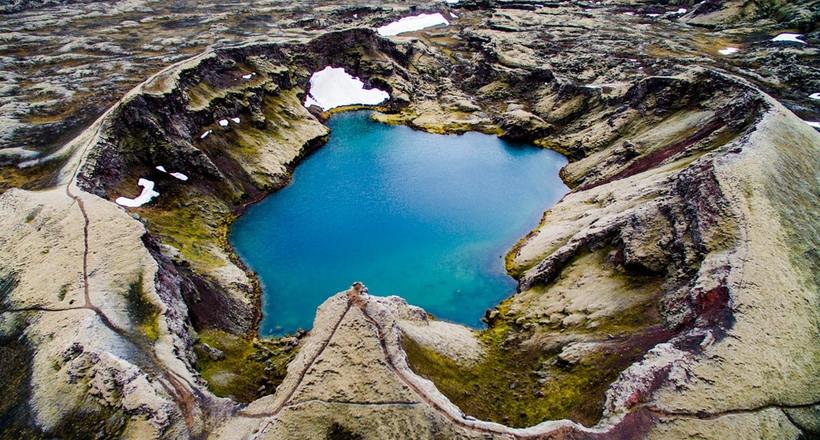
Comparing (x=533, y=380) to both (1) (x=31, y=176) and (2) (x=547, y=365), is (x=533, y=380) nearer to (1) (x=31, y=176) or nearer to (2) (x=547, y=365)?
(2) (x=547, y=365)

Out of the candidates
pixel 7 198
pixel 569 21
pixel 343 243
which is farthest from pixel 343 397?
pixel 569 21

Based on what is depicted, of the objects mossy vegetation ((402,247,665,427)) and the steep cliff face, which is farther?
mossy vegetation ((402,247,665,427))

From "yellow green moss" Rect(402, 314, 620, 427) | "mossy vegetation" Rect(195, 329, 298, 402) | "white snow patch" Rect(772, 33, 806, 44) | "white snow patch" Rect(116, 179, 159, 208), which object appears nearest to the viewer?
"yellow green moss" Rect(402, 314, 620, 427)

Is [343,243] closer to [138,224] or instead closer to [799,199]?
[138,224]

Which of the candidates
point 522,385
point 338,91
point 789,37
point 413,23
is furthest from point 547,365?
point 413,23

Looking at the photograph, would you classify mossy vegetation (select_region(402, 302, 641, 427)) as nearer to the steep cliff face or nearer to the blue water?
the steep cliff face

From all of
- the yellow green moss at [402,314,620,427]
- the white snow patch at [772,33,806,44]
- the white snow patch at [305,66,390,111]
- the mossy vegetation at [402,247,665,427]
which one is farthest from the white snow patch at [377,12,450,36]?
the yellow green moss at [402,314,620,427]
